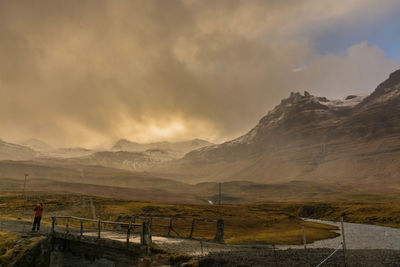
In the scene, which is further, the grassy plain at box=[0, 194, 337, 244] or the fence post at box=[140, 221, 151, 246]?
the grassy plain at box=[0, 194, 337, 244]

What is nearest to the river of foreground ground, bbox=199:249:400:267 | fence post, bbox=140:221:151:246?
foreground ground, bbox=199:249:400:267

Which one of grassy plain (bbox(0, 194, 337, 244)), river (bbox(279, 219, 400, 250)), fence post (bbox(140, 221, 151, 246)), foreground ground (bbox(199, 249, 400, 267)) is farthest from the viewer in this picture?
grassy plain (bbox(0, 194, 337, 244))

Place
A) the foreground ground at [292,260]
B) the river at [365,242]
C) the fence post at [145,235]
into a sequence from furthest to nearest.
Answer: the river at [365,242], the fence post at [145,235], the foreground ground at [292,260]

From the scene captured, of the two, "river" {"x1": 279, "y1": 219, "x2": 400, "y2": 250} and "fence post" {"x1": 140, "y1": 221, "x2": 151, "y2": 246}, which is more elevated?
"fence post" {"x1": 140, "y1": 221, "x2": 151, "y2": 246}

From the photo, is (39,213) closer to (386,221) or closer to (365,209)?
(386,221)

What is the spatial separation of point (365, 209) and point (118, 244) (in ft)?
283

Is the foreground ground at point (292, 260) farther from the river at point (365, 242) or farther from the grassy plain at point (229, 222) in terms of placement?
the grassy plain at point (229, 222)

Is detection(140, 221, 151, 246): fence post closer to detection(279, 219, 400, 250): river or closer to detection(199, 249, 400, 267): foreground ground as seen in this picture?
detection(199, 249, 400, 267): foreground ground

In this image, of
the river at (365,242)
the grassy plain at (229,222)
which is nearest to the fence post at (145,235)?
the grassy plain at (229,222)

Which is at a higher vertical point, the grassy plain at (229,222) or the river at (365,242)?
the grassy plain at (229,222)

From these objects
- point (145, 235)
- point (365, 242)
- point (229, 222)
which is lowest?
point (365, 242)

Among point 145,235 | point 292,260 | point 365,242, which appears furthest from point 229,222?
point 292,260

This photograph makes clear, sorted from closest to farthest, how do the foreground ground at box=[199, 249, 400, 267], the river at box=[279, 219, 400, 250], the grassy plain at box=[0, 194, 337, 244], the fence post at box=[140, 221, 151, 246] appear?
the foreground ground at box=[199, 249, 400, 267], the fence post at box=[140, 221, 151, 246], the river at box=[279, 219, 400, 250], the grassy plain at box=[0, 194, 337, 244]

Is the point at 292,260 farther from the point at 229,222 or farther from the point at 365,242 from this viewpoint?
the point at 229,222
